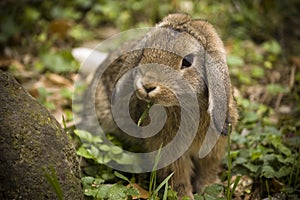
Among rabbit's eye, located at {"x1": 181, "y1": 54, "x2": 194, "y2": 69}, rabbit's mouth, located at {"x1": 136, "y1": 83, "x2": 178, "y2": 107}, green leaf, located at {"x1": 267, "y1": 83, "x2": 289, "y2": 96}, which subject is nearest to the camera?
rabbit's mouth, located at {"x1": 136, "y1": 83, "x2": 178, "y2": 107}

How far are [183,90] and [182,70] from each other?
143 mm

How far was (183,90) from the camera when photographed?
3.26 metres

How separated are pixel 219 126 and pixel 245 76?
2188mm

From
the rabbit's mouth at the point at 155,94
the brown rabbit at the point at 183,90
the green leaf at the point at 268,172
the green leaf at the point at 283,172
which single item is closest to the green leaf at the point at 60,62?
the brown rabbit at the point at 183,90

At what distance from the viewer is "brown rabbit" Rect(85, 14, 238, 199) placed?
3199 millimetres

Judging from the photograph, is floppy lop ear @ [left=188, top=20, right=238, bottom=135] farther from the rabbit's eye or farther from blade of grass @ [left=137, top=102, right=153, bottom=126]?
blade of grass @ [left=137, top=102, right=153, bottom=126]

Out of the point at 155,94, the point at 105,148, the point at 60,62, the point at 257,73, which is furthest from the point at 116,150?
the point at 257,73

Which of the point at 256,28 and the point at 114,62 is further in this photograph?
the point at 256,28

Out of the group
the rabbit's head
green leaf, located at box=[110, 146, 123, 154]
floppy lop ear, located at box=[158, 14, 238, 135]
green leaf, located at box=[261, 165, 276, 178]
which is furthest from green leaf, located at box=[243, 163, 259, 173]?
green leaf, located at box=[110, 146, 123, 154]

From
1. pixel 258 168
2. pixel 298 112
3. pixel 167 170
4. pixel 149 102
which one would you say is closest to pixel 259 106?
pixel 298 112

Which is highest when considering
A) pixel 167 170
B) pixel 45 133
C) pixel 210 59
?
pixel 210 59

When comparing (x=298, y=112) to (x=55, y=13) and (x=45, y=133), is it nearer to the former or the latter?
(x=45, y=133)

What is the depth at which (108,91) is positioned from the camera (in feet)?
13.4

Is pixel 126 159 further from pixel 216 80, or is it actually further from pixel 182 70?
pixel 216 80
